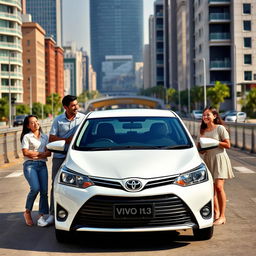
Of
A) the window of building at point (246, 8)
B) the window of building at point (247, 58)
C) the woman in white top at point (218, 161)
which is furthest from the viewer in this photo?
the window of building at point (246, 8)

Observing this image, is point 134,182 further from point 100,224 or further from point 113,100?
point 113,100

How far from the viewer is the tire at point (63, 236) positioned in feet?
22.1

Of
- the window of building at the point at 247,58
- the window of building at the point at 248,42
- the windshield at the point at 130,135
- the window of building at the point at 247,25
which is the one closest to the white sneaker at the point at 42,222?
the windshield at the point at 130,135

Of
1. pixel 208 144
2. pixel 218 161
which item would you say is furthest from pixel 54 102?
pixel 208 144

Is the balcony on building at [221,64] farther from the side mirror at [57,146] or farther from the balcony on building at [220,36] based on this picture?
the side mirror at [57,146]

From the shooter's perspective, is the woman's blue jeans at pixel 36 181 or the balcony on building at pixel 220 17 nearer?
the woman's blue jeans at pixel 36 181

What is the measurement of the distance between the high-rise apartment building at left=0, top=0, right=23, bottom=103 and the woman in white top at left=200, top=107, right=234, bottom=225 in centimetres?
9003

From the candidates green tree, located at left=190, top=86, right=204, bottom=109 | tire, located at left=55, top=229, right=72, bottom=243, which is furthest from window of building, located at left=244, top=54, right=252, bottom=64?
tire, located at left=55, top=229, right=72, bottom=243

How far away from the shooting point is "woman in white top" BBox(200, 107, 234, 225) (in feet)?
26.3

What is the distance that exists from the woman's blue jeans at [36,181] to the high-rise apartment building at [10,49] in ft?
294

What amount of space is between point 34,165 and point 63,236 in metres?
1.67

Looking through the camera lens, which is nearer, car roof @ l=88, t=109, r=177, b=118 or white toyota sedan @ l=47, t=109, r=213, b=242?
white toyota sedan @ l=47, t=109, r=213, b=242

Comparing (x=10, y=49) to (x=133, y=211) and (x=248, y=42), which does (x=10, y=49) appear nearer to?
(x=248, y=42)

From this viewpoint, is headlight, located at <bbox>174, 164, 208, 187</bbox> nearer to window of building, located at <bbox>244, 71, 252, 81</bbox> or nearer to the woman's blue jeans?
the woman's blue jeans
